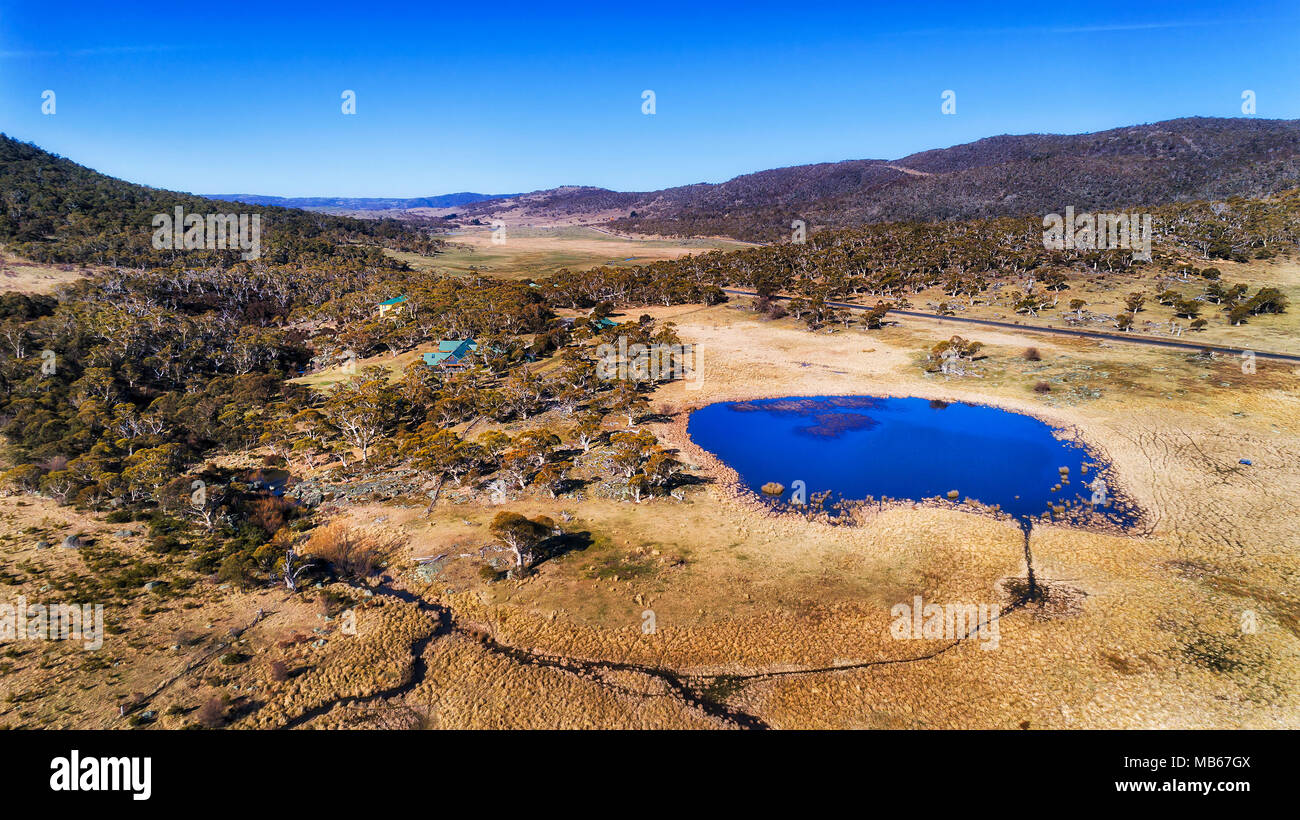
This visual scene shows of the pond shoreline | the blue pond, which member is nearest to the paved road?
the pond shoreline

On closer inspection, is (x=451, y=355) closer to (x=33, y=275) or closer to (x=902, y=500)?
(x=902, y=500)

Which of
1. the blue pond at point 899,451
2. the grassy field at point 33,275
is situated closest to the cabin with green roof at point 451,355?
the blue pond at point 899,451

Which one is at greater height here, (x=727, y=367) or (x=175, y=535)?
(x=727, y=367)

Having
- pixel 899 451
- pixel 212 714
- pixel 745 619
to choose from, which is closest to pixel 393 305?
pixel 212 714

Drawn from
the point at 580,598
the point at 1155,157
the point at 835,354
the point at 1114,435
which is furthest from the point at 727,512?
the point at 1155,157

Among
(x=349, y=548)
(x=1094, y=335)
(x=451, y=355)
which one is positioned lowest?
(x=349, y=548)
